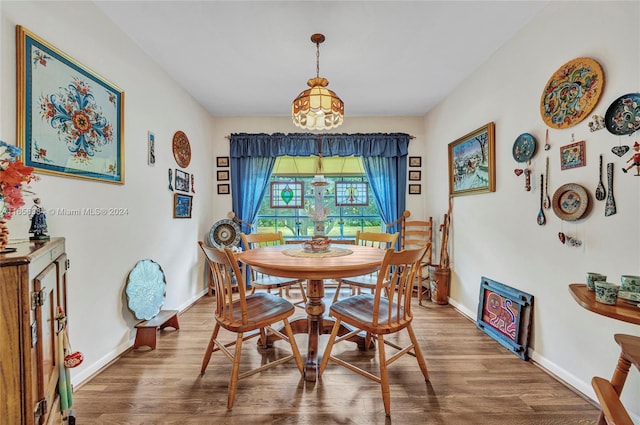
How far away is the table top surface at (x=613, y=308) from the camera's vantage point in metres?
1.01

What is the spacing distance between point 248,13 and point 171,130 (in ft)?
5.17

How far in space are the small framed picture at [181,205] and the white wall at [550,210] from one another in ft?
10.8

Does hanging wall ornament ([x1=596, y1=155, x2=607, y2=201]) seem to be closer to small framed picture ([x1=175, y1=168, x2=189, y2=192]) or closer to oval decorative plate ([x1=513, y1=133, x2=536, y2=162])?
oval decorative plate ([x1=513, y1=133, x2=536, y2=162])

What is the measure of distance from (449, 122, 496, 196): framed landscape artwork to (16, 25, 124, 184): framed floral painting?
3.28m

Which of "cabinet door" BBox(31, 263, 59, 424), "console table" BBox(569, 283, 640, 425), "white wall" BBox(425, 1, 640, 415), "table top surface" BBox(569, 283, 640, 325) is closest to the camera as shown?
"console table" BBox(569, 283, 640, 425)

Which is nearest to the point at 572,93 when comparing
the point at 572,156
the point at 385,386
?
the point at 572,156

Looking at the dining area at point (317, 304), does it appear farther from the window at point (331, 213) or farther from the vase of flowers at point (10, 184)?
the window at point (331, 213)

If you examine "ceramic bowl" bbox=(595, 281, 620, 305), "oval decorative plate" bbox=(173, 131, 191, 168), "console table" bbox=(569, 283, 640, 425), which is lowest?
"console table" bbox=(569, 283, 640, 425)

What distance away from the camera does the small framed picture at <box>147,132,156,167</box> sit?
2.48 m

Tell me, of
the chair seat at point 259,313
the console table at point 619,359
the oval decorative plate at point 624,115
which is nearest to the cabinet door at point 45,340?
the chair seat at point 259,313

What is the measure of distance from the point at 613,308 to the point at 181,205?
11.4 feet

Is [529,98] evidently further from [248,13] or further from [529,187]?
[248,13]

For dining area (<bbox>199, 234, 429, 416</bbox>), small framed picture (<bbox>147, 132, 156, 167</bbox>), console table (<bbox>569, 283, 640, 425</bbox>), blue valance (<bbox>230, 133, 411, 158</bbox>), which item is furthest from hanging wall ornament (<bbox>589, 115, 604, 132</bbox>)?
small framed picture (<bbox>147, 132, 156, 167</bbox>)

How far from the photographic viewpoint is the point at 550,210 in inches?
75.0
